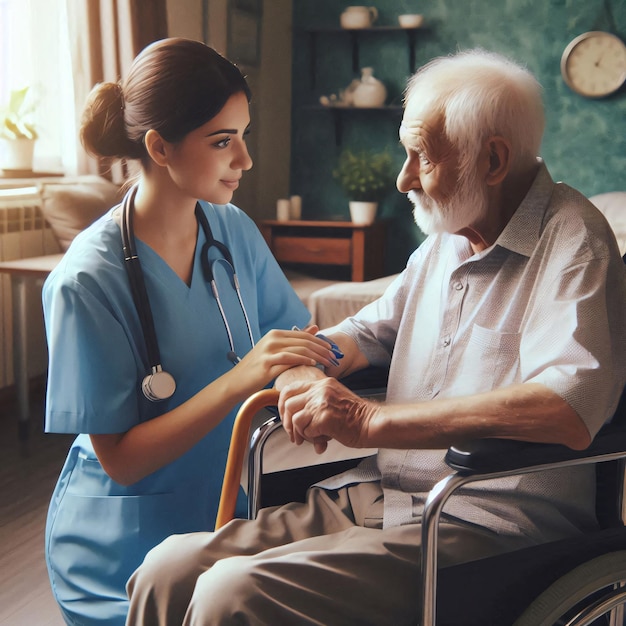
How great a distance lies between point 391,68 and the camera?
5180mm

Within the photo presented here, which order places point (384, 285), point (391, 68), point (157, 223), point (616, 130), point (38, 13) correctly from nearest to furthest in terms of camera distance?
point (157, 223)
point (384, 285)
point (38, 13)
point (616, 130)
point (391, 68)

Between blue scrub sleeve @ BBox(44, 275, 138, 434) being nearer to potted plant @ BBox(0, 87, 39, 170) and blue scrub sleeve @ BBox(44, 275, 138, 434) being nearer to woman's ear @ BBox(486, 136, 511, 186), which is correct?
woman's ear @ BBox(486, 136, 511, 186)

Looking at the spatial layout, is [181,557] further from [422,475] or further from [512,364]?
[512,364]

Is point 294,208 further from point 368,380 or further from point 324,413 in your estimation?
point 324,413

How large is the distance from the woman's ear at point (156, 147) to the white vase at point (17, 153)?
8.16 feet

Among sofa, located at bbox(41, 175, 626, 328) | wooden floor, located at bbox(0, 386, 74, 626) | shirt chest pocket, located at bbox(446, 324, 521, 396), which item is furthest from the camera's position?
sofa, located at bbox(41, 175, 626, 328)

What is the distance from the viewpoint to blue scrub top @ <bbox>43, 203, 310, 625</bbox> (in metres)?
1.35

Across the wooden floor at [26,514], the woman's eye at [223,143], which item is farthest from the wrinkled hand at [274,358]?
the wooden floor at [26,514]

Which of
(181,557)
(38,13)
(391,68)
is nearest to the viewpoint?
(181,557)

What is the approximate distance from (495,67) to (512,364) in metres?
0.48

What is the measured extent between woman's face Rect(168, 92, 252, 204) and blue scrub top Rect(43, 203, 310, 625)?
0.14 metres

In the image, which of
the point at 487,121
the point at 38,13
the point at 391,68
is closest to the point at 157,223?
the point at 487,121

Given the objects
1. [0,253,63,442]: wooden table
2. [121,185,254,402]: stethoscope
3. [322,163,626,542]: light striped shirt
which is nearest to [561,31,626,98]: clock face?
[0,253,63,442]: wooden table

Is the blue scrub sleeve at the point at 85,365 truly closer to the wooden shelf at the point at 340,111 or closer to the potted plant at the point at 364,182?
the potted plant at the point at 364,182
